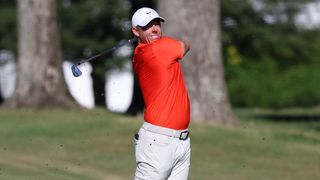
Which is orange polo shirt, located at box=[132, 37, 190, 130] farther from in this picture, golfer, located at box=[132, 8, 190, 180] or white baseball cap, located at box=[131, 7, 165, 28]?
white baseball cap, located at box=[131, 7, 165, 28]

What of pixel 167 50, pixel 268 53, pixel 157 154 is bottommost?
pixel 268 53

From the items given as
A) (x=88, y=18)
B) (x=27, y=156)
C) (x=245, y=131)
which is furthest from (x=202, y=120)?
(x=88, y=18)

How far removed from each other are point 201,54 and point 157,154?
1265 centimetres

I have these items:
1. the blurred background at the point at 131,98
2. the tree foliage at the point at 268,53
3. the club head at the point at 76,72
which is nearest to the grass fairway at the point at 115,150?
the blurred background at the point at 131,98

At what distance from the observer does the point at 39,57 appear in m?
24.8

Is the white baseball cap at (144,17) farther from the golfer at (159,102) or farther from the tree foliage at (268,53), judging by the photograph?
the tree foliage at (268,53)

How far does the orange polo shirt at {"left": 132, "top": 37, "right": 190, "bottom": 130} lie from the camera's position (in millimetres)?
8375

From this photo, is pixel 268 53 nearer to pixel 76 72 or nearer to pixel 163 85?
pixel 76 72

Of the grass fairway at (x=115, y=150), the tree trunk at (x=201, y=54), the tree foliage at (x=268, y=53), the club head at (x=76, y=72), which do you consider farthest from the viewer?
the tree foliage at (x=268, y=53)

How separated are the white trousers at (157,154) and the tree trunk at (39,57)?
15.6 metres

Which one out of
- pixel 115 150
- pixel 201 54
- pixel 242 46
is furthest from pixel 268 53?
pixel 115 150

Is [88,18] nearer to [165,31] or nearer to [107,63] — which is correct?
[107,63]

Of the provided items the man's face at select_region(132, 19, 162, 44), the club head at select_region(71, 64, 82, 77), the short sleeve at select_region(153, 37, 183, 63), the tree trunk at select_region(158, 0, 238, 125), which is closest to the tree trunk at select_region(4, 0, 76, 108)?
the tree trunk at select_region(158, 0, 238, 125)

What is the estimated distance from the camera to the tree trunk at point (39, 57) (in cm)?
2416
